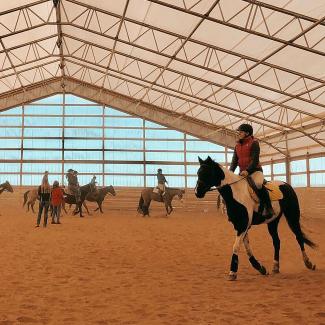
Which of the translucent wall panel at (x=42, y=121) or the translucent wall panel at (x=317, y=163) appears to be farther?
the translucent wall panel at (x=42, y=121)

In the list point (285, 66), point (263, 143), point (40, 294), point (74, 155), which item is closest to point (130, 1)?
point (285, 66)

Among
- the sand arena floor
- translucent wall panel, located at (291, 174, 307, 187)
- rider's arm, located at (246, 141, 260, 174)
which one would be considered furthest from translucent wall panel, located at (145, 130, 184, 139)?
rider's arm, located at (246, 141, 260, 174)

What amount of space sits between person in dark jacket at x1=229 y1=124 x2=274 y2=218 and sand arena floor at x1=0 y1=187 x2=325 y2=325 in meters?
1.06

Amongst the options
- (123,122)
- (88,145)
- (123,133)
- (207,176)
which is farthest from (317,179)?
(207,176)

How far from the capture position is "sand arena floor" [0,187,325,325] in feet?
12.5

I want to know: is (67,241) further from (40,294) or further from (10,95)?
(10,95)

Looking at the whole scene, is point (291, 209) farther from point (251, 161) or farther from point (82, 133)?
point (82, 133)

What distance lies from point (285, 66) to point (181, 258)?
10.1 metres

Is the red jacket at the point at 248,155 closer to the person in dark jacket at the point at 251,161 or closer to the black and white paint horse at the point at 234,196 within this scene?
the person in dark jacket at the point at 251,161

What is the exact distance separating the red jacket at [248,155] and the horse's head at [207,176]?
0.49 metres

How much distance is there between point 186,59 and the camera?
15.9 meters

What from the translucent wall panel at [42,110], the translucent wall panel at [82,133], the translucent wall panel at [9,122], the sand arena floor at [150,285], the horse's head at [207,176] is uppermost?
the translucent wall panel at [42,110]

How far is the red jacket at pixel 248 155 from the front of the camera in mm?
5820

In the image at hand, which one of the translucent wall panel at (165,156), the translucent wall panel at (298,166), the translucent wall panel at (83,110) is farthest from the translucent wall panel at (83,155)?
the translucent wall panel at (298,166)
